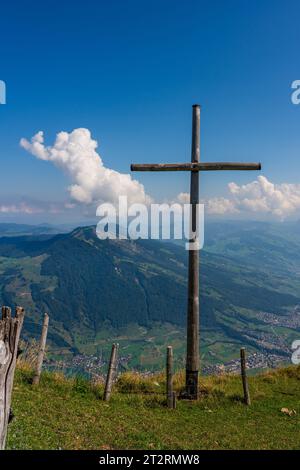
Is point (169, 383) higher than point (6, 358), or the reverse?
point (6, 358)

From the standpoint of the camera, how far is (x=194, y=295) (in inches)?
579

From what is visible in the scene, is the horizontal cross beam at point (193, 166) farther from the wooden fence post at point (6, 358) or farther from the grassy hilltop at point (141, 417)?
the wooden fence post at point (6, 358)

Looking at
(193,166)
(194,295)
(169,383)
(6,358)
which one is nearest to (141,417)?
(169,383)

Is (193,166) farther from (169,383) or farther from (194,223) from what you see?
(169,383)

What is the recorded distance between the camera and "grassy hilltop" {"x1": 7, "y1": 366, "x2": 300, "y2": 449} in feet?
30.5

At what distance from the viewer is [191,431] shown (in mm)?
11062

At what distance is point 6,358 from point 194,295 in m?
9.69

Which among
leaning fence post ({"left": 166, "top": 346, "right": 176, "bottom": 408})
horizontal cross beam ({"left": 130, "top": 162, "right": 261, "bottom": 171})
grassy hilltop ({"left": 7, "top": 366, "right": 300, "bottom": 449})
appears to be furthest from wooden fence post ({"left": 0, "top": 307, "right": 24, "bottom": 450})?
horizontal cross beam ({"left": 130, "top": 162, "right": 261, "bottom": 171})

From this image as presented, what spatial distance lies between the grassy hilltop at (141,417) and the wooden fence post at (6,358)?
7.25 ft

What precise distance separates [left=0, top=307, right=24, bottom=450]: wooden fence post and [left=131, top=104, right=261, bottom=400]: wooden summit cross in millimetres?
9354

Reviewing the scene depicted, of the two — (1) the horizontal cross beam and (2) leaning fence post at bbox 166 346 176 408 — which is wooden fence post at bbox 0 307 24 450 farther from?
(1) the horizontal cross beam
